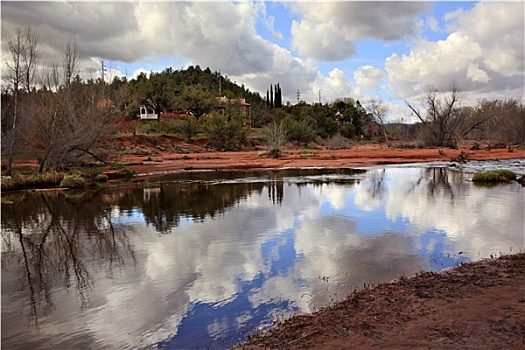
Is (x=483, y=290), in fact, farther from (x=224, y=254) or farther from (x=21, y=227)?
(x=21, y=227)

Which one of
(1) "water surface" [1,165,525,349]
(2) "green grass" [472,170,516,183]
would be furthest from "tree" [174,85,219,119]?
(2) "green grass" [472,170,516,183]

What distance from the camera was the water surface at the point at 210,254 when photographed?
5.85 metres

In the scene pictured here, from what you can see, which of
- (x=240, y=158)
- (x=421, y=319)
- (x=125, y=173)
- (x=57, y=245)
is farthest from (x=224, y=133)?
(x=421, y=319)

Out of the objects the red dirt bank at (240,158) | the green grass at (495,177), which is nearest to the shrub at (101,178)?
the red dirt bank at (240,158)

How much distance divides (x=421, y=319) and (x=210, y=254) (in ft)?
16.4

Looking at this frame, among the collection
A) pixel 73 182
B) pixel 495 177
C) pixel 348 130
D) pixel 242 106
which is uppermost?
pixel 242 106

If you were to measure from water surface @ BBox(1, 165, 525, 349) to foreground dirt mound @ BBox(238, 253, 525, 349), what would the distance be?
0.62 meters

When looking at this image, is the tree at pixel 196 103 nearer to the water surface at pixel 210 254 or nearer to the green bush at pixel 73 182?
the green bush at pixel 73 182

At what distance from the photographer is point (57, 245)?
10.2 metres

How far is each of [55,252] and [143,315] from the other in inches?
185

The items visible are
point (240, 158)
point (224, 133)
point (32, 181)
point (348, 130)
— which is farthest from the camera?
point (348, 130)

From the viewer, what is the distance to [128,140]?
160 ft

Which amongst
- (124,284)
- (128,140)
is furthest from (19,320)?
(128,140)

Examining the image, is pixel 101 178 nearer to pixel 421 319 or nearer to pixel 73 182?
pixel 73 182
